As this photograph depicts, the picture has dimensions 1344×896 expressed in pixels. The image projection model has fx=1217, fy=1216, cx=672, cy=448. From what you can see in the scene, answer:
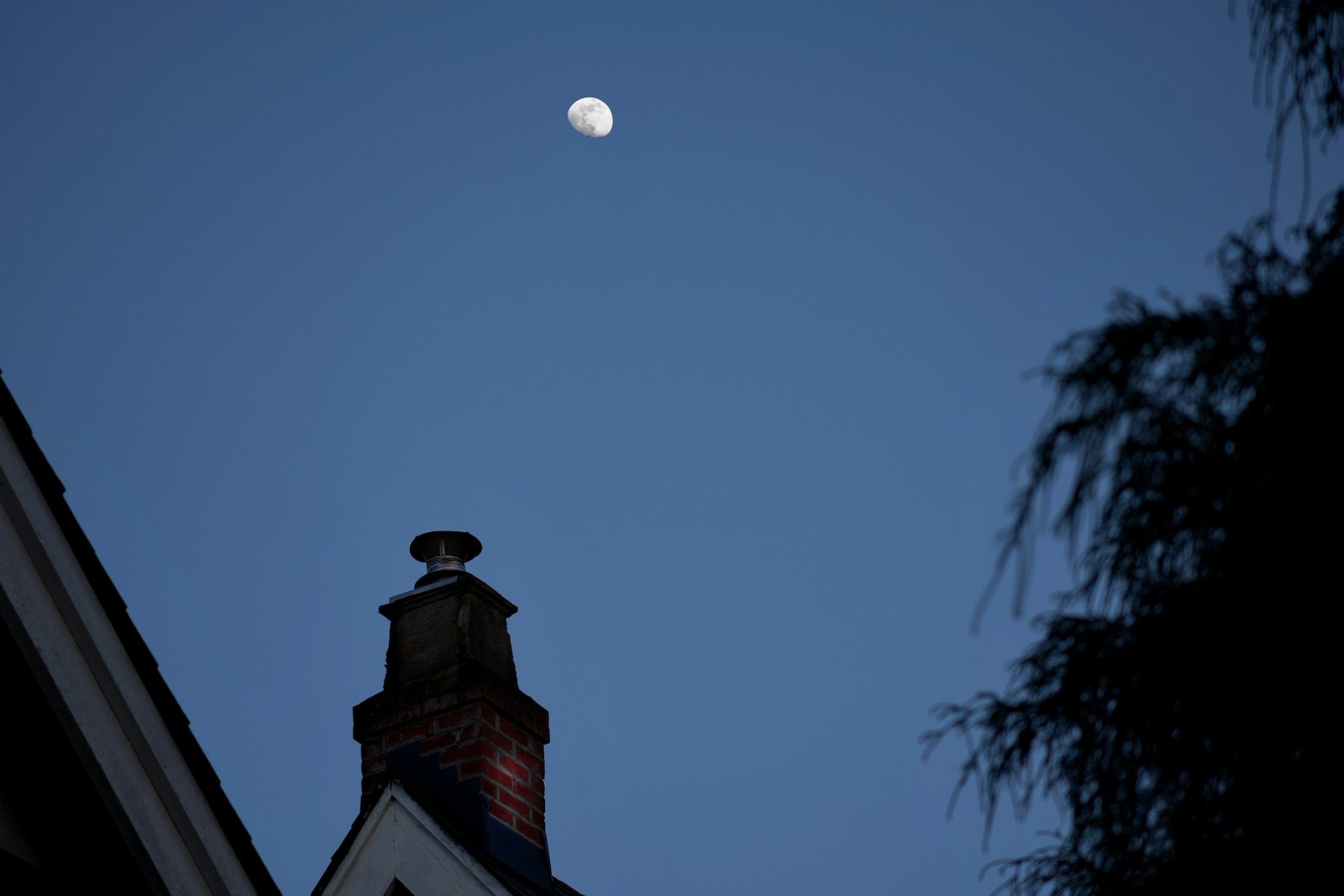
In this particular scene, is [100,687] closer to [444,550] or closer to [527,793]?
[527,793]

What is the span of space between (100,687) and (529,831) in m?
4.62

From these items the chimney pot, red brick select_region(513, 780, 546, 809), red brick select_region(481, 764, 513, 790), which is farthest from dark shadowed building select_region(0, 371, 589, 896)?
the chimney pot

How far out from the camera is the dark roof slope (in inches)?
167

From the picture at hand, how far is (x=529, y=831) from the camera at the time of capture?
8.32 metres

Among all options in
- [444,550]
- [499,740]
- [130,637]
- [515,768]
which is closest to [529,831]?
[515,768]

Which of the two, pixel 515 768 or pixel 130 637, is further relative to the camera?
pixel 515 768

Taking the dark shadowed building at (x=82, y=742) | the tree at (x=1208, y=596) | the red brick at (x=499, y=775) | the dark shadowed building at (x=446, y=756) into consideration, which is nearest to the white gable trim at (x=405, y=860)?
the dark shadowed building at (x=446, y=756)

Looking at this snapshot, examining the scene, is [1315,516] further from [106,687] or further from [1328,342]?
[106,687]

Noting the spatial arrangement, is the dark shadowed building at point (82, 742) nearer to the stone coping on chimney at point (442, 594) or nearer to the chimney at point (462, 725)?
the chimney at point (462, 725)

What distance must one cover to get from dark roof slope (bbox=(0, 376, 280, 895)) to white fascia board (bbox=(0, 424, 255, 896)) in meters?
0.03

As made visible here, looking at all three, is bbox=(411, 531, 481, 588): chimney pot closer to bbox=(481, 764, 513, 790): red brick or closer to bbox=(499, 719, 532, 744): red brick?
bbox=(499, 719, 532, 744): red brick

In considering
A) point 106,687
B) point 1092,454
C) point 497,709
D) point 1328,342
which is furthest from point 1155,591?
point 497,709

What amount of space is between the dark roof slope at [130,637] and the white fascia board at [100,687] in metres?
0.03

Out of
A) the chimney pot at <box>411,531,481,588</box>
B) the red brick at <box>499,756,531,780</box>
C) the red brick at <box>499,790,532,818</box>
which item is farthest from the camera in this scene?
the chimney pot at <box>411,531,481,588</box>
